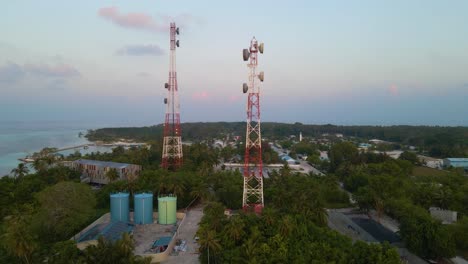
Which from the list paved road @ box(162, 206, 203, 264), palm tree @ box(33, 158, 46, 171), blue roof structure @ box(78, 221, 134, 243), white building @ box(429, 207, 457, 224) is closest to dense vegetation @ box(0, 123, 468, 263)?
palm tree @ box(33, 158, 46, 171)

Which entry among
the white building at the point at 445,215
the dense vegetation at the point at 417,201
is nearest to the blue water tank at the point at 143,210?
the dense vegetation at the point at 417,201

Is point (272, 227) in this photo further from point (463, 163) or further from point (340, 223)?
point (463, 163)

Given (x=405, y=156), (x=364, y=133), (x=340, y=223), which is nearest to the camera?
(x=340, y=223)

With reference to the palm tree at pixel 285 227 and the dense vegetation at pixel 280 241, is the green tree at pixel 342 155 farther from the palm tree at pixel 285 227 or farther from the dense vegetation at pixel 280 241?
the palm tree at pixel 285 227

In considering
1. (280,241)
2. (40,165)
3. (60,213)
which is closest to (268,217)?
(280,241)

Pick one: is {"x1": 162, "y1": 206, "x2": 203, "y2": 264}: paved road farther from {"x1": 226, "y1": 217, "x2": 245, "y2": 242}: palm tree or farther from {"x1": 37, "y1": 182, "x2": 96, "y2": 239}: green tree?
{"x1": 37, "y1": 182, "x2": 96, "y2": 239}: green tree

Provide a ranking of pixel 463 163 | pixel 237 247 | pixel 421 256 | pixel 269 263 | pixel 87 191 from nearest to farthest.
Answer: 1. pixel 269 263
2. pixel 237 247
3. pixel 421 256
4. pixel 87 191
5. pixel 463 163

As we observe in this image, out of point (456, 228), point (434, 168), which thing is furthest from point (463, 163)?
point (456, 228)
